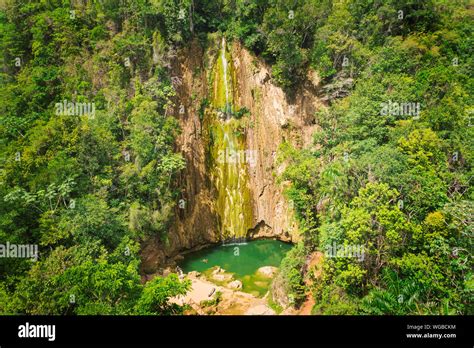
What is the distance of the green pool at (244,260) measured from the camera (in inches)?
851

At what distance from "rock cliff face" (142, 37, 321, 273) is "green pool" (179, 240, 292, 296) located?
79 centimetres

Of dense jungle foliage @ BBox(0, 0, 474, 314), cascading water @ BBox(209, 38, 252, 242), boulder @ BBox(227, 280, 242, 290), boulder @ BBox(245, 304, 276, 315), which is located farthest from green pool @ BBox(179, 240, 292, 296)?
dense jungle foliage @ BBox(0, 0, 474, 314)

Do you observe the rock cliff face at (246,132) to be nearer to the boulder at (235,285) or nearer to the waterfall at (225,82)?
the waterfall at (225,82)

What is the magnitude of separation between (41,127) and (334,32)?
777 inches

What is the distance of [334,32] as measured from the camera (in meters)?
24.1

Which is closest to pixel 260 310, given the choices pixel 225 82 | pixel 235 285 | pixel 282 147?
pixel 235 285

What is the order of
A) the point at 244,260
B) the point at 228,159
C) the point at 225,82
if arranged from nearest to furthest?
the point at 244,260 < the point at 228,159 < the point at 225,82

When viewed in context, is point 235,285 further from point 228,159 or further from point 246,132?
point 246,132

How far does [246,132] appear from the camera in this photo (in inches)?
1091

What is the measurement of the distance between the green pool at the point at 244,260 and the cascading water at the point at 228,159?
126cm

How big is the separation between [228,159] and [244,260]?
7.98 m

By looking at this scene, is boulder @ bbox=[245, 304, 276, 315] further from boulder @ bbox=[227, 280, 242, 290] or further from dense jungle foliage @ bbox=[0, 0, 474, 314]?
boulder @ bbox=[227, 280, 242, 290]

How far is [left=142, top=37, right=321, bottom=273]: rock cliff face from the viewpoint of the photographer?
84.5ft
